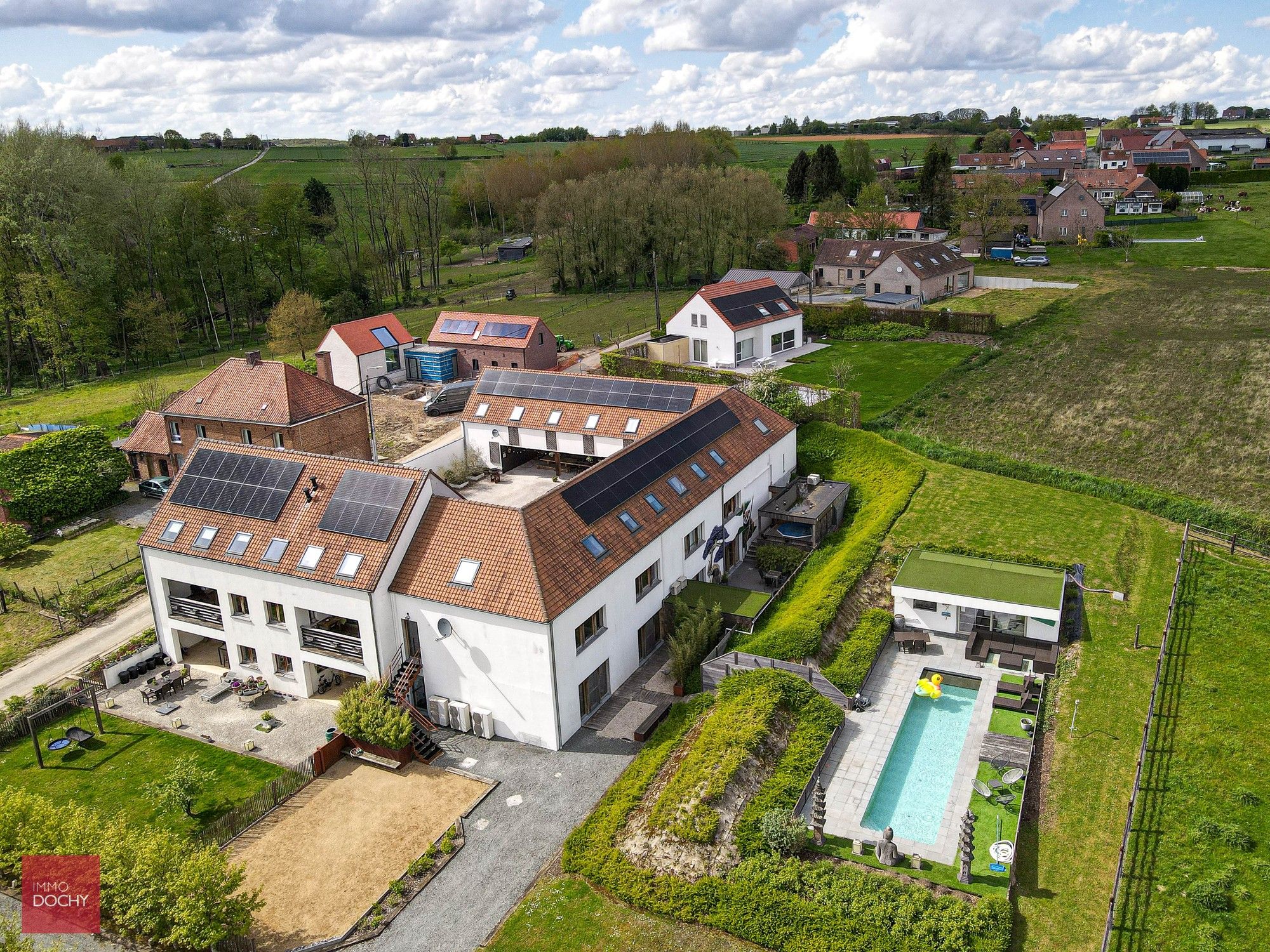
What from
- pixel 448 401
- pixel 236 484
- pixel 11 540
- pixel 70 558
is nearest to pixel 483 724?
pixel 236 484

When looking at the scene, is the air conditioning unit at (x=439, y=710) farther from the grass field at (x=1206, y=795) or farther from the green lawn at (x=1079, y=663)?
the grass field at (x=1206, y=795)

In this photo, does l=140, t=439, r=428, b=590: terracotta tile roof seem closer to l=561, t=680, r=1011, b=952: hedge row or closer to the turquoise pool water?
l=561, t=680, r=1011, b=952: hedge row

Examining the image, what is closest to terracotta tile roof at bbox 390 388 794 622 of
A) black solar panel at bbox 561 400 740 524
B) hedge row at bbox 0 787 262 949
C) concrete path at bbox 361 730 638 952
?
black solar panel at bbox 561 400 740 524

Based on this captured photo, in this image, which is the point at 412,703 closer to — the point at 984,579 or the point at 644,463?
the point at 644,463

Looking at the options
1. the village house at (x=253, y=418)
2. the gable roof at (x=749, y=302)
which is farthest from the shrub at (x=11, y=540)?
the gable roof at (x=749, y=302)

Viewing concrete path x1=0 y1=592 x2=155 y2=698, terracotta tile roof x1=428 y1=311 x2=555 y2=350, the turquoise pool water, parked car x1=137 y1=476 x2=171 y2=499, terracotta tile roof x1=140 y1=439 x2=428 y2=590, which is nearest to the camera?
the turquoise pool water

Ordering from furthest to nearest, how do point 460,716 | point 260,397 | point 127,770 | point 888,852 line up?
point 260,397 < point 460,716 < point 127,770 < point 888,852

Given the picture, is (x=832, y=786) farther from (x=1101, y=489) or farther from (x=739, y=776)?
(x=1101, y=489)
